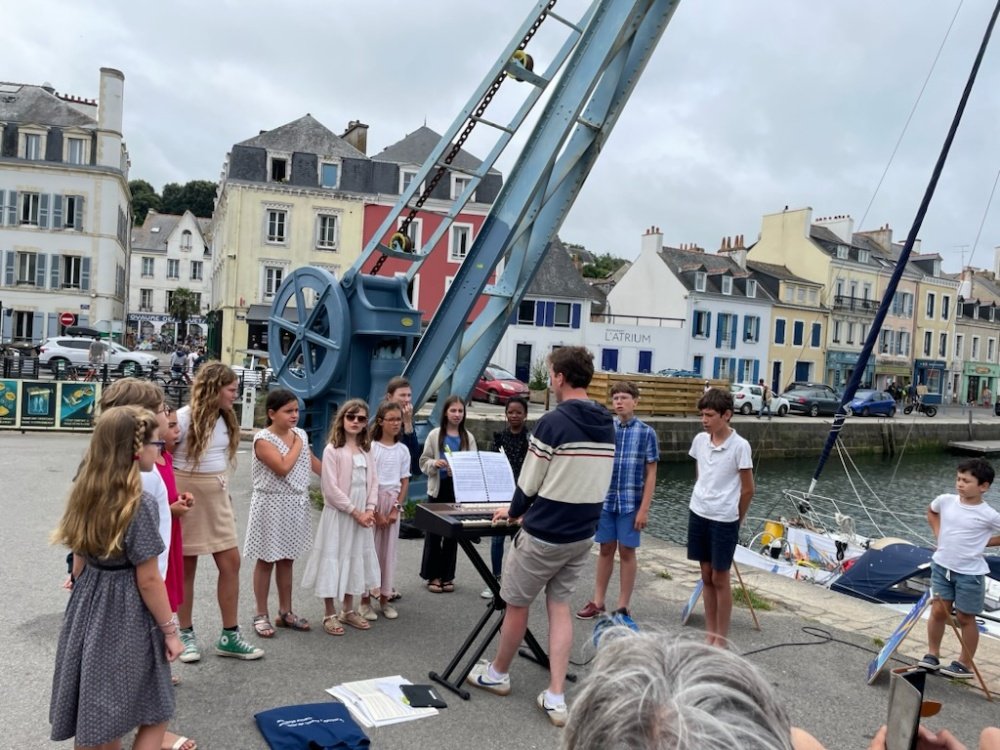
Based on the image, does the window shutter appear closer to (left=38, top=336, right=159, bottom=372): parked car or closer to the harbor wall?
(left=38, top=336, right=159, bottom=372): parked car

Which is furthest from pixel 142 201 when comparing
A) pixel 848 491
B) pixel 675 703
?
pixel 675 703

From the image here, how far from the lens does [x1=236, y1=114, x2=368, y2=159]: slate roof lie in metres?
37.3

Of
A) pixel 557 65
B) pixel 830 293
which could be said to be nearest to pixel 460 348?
pixel 557 65

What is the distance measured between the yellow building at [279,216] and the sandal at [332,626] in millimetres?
31659

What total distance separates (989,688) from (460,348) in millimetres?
5949

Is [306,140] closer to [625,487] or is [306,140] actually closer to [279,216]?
[279,216]

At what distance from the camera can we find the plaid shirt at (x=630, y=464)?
19.8ft

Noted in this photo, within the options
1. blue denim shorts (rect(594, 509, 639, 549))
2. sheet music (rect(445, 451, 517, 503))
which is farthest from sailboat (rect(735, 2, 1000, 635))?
sheet music (rect(445, 451, 517, 503))

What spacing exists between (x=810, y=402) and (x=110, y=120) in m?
34.1

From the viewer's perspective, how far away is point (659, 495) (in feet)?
66.6

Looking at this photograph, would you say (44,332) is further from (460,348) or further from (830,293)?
(830,293)

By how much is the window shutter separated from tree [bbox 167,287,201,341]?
93.1 ft

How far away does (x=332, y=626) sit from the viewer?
17.5 feet

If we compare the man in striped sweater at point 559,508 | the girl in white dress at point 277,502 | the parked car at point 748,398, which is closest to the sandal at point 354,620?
the girl in white dress at point 277,502
